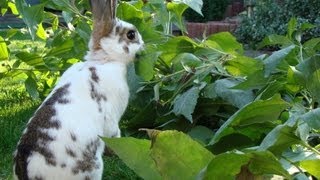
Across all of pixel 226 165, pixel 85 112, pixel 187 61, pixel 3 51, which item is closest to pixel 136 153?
pixel 226 165

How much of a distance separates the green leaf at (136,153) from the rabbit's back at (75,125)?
43 cm

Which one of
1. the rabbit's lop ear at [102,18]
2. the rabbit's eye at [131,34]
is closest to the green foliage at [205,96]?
the rabbit's eye at [131,34]

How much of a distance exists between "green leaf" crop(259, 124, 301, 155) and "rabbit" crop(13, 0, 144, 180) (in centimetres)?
74

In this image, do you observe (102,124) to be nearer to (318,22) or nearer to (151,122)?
(151,122)

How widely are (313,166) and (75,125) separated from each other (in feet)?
2.97

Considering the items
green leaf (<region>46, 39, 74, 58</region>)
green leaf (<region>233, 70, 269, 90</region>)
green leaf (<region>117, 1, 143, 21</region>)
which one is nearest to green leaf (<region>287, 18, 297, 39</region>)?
green leaf (<region>233, 70, 269, 90</region>)

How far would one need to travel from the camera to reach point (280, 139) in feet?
5.65

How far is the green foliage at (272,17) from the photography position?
25.5 ft

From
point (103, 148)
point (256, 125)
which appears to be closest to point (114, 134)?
point (103, 148)

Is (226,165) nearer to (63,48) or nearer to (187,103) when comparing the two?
(187,103)

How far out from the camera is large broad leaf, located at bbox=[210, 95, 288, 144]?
196cm

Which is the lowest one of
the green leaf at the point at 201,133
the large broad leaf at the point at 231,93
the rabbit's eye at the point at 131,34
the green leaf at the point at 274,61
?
the green leaf at the point at 201,133

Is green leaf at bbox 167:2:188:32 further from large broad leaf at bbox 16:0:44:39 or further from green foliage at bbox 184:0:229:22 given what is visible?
green foliage at bbox 184:0:229:22

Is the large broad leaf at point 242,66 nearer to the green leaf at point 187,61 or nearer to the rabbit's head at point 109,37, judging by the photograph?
the green leaf at point 187,61
